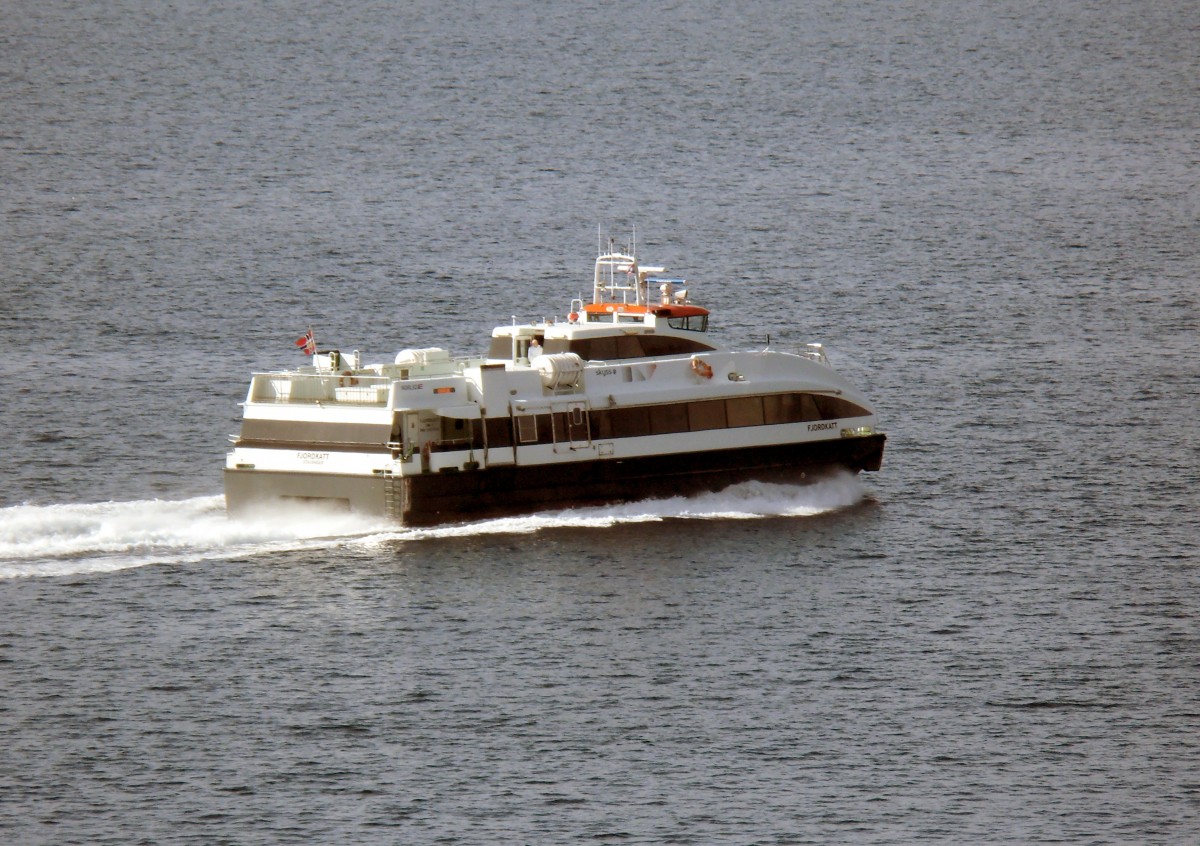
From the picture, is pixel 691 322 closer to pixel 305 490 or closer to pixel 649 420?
pixel 649 420

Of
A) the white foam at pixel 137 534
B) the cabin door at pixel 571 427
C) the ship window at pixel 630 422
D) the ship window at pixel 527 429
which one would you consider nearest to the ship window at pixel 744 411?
the ship window at pixel 630 422

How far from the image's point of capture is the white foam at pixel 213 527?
48.8 metres

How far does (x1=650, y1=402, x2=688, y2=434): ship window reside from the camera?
5397 cm

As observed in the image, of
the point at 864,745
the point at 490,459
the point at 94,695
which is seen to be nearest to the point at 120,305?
the point at 490,459

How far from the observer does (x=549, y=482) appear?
5281 cm

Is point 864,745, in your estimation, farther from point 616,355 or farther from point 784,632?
point 616,355

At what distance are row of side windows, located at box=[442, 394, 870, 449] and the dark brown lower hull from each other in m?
0.74

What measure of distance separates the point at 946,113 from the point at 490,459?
112 metres

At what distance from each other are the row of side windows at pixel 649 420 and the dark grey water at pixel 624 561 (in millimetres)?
2088

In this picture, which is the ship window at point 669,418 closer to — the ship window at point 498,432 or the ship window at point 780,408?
the ship window at point 780,408

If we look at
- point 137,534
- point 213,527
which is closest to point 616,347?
point 213,527

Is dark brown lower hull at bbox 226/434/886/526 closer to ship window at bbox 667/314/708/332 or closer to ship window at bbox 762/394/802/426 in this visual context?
ship window at bbox 762/394/802/426

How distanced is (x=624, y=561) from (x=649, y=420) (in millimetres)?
5080

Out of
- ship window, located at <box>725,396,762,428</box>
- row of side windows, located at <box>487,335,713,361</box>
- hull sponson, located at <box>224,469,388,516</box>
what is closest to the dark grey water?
hull sponson, located at <box>224,469,388,516</box>
